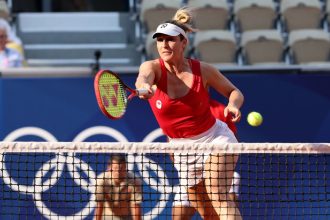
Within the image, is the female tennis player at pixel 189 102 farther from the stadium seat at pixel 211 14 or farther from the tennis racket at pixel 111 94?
the stadium seat at pixel 211 14

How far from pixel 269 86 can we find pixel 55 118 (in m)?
1.93

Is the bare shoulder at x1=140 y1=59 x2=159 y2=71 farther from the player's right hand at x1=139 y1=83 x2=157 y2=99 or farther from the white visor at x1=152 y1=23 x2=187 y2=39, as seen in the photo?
the player's right hand at x1=139 y1=83 x2=157 y2=99

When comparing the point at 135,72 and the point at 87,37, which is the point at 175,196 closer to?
the point at 135,72

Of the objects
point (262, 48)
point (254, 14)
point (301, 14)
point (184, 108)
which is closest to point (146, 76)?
point (184, 108)

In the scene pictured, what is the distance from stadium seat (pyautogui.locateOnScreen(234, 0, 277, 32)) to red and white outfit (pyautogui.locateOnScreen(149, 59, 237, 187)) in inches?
187

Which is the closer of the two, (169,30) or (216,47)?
(169,30)

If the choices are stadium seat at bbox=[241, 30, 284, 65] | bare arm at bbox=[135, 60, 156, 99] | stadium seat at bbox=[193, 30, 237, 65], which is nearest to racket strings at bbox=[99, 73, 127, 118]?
bare arm at bbox=[135, 60, 156, 99]

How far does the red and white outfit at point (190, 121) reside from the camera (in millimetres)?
6590

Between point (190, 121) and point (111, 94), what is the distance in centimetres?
76

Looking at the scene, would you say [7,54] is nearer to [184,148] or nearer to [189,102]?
[189,102]

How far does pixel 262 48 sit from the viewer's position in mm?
11109

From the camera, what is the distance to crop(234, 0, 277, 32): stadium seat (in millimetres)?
11484

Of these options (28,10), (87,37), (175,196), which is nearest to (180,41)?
(175,196)

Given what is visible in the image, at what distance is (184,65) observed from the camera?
21.9 ft
